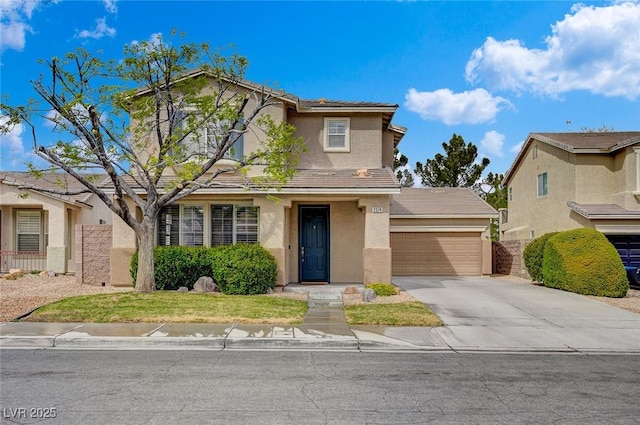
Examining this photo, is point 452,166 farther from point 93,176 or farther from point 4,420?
point 4,420

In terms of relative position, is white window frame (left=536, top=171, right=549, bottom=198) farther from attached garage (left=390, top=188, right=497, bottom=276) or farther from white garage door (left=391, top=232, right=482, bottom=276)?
white garage door (left=391, top=232, right=482, bottom=276)

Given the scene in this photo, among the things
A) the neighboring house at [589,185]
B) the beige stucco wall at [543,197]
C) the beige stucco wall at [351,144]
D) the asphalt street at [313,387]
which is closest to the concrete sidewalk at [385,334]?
the asphalt street at [313,387]

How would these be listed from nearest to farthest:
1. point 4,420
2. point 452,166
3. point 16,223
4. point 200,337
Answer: point 4,420, point 200,337, point 16,223, point 452,166

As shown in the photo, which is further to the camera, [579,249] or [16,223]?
[16,223]

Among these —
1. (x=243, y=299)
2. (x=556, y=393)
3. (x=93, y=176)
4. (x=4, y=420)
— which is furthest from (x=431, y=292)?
(x=4, y=420)

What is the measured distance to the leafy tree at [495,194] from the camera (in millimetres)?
36375

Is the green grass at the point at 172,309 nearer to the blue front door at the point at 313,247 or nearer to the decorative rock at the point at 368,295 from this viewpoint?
the decorative rock at the point at 368,295

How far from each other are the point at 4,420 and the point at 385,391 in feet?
14.0

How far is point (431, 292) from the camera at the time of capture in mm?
15789

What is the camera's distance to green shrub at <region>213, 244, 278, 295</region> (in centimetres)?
1429

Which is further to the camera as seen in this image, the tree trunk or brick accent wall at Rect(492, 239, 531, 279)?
brick accent wall at Rect(492, 239, 531, 279)

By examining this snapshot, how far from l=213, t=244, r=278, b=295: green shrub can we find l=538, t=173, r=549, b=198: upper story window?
1577cm

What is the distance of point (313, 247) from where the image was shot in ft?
56.0

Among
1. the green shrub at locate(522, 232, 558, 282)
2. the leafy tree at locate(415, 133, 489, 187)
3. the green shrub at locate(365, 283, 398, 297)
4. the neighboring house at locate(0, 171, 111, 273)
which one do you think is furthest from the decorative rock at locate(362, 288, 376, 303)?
the leafy tree at locate(415, 133, 489, 187)
